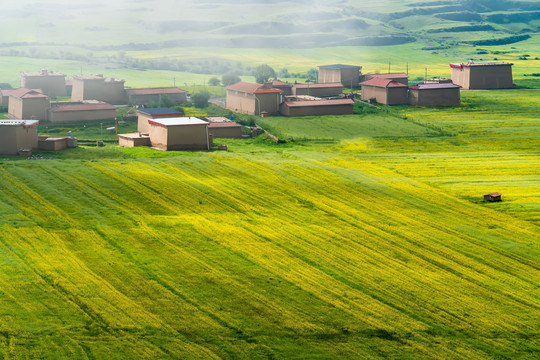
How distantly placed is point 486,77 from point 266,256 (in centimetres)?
9449

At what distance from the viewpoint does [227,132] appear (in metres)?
85.9

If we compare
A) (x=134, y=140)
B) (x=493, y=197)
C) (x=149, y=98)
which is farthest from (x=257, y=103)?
(x=493, y=197)

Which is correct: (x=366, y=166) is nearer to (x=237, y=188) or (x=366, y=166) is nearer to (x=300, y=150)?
(x=300, y=150)

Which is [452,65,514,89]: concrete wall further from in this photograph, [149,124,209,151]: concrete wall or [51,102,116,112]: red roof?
[149,124,209,151]: concrete wall

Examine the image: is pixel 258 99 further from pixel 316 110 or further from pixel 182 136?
pixel 182 136

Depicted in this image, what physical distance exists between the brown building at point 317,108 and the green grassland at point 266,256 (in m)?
28.2

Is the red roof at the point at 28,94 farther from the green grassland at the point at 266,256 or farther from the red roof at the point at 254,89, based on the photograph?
the green grassland at the point at 266,256

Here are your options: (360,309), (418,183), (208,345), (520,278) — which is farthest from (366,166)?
(208,345)

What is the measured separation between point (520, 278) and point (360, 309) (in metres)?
9.54

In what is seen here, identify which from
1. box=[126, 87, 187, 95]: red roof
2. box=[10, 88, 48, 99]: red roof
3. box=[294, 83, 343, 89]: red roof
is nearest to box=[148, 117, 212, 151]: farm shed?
box=[10, 88, 48, 99]: red roof

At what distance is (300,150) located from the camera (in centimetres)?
7681

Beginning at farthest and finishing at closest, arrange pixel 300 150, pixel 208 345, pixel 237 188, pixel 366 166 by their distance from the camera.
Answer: pixel 300 150 → pixel 366 166 → pixel 237 188 → pixel 208 345

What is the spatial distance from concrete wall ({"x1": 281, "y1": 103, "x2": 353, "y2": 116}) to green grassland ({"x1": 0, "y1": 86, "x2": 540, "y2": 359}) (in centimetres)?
2813

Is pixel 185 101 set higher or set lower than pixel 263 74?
lower
